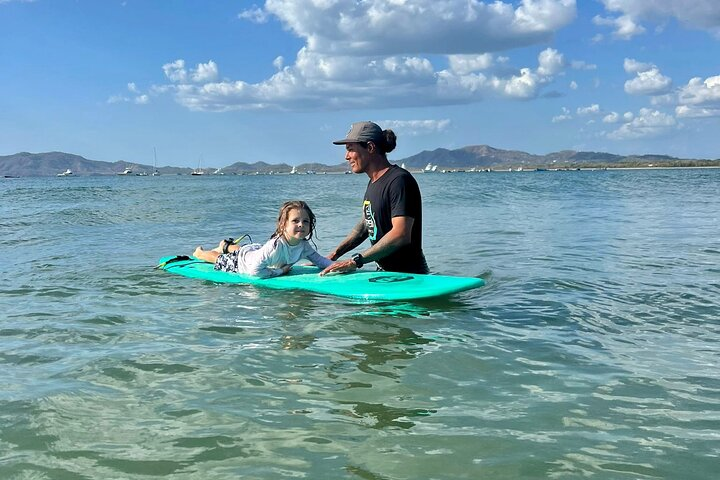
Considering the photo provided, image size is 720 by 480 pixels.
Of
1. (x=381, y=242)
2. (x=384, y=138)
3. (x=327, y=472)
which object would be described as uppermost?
(x=384, y=138)

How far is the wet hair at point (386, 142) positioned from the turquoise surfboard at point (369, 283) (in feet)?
4.86

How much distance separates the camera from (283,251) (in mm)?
8164

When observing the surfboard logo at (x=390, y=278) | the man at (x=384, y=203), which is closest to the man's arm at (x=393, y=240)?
the man at (x=384, y=203)

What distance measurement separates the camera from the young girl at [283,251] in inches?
304

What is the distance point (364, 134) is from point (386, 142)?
28cm

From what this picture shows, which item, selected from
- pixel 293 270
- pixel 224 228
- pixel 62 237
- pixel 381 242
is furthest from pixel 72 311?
pixel 224 228

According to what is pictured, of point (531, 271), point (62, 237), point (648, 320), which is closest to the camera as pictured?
point (648, 320)

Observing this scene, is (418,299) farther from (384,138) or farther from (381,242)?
(384,138)

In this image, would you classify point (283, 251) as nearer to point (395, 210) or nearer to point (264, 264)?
point (264, 264)

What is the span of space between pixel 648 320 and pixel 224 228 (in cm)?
1499

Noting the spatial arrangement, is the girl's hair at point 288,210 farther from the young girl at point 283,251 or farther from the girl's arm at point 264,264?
the girl's arm at point 264,264

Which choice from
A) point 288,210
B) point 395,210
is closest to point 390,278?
point 395,210

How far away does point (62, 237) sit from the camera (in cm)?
1606

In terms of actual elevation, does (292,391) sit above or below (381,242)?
below
